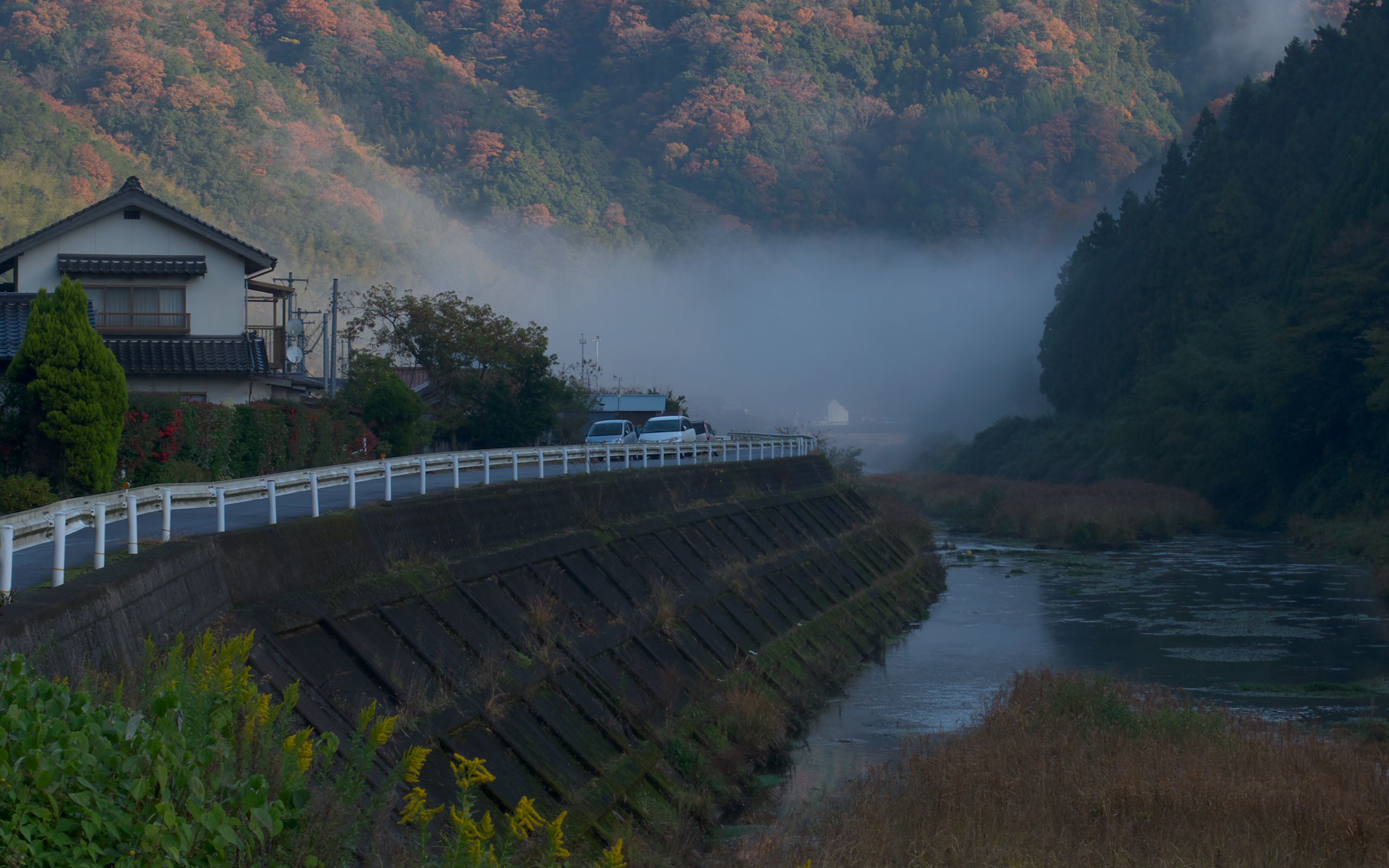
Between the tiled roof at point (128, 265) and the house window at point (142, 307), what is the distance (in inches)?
16.9

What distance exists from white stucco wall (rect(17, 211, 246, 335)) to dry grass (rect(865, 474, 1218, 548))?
116 feet

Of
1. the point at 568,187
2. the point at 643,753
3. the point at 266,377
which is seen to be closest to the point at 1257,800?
the point at 643,753

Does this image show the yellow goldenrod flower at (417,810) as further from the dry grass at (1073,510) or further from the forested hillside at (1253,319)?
the forested hillside at (1253,319)

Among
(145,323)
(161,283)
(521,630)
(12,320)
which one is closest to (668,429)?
(161,283)

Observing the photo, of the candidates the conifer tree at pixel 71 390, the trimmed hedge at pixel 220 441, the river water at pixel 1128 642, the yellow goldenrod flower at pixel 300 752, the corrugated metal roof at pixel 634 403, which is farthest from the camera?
the corrugated metal roof at pixel 634 403

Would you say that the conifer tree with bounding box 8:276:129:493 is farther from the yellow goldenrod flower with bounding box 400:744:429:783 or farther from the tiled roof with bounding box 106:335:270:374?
the yellow goldenrod flower with bounding box 400:744:429:783

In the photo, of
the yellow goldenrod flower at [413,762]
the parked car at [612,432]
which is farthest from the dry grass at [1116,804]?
the parked car at [612,432]

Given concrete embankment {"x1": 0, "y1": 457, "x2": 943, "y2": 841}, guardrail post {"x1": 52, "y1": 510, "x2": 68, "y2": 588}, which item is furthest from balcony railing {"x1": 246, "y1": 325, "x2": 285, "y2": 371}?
guardrail post {"x1": 52, "y1": 510, "x2": 68, "y2": 588}

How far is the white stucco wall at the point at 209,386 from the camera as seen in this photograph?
3183 cm

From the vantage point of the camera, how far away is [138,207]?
3309 centimetres

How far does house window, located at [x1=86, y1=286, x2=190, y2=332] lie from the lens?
3262 cm

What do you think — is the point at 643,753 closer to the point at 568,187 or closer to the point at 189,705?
the point at 189,705

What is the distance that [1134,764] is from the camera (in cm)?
1431

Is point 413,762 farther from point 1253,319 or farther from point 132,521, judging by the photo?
point 1253,319
